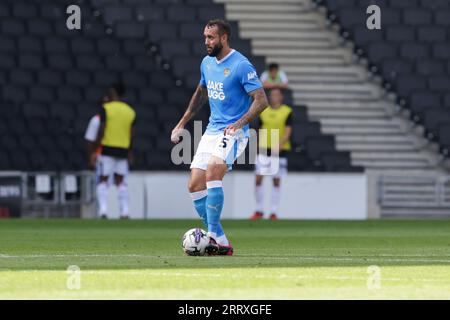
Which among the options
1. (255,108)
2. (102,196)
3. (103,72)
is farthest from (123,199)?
(255,108)

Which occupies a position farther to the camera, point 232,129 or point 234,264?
point 232,129

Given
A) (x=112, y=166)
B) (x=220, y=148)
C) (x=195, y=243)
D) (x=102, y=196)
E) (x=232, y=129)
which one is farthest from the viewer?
(x=112, y=166)

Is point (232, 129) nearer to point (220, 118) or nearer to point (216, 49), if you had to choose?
point (220, 118)

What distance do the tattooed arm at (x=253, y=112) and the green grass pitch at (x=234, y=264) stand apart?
1.16m

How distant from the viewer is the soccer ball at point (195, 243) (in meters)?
13.1

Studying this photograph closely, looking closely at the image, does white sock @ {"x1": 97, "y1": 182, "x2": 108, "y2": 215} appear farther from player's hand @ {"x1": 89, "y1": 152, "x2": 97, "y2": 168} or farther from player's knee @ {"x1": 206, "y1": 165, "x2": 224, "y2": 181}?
player's knee @ {"x1": 206, "y1": 165, "x2": 224, "y2": 181}

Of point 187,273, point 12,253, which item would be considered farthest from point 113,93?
point 187,273

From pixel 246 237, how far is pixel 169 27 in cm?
1085

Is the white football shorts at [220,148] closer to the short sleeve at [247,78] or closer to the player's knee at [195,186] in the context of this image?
the player's knee at [195,186]

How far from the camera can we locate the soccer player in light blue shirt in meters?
13.2

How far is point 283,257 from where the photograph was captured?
13266mm

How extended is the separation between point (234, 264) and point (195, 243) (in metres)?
1.17

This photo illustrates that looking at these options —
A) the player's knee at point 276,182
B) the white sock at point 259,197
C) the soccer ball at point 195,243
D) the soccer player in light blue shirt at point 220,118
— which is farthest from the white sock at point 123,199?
the soccer ball at point 195,243

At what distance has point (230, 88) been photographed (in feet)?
44.2
